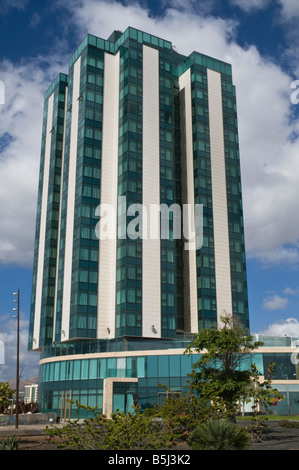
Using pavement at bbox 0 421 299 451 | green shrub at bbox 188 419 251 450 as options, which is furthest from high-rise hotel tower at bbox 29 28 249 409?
green shrub at bbox 188 419 251 450

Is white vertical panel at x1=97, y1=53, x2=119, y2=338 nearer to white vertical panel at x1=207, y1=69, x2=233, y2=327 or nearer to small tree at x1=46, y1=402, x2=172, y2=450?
white vertical panel at x1=207, y1=69, x2=233, y2=327

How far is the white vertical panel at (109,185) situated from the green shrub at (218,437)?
177 feet

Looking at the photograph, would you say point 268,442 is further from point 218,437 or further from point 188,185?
point 188,185

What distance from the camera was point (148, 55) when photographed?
88.4m

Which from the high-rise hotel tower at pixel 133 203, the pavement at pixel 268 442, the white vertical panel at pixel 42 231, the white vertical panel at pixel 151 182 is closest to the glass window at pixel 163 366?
the high-rise hotel tower at pixel 133 203

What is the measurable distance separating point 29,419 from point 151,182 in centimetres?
4211

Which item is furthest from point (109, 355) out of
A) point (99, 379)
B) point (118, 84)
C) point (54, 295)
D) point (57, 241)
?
point (118, 84)

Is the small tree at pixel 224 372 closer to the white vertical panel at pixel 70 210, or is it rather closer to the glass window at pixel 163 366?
the glass window at pixel 163 366

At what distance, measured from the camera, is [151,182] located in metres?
82.1

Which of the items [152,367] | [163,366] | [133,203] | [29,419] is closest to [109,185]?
[133,203]

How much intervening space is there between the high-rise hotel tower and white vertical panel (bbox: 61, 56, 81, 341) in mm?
201

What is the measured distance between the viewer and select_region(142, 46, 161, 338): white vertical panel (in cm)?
7606

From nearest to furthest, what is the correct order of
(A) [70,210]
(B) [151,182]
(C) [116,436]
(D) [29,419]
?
(C) [116,436]
(D) [29,419]
(B) [151,182]
(A) [70,210]

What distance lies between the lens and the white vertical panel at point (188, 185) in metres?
82.2
